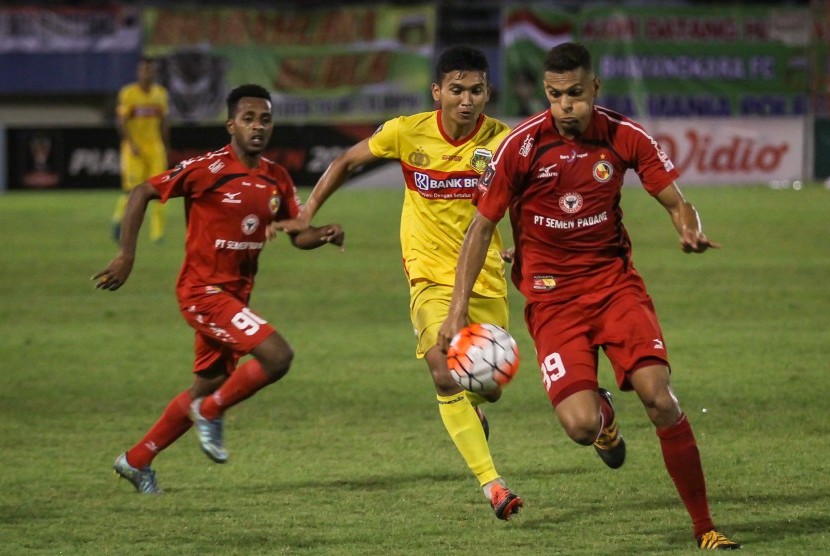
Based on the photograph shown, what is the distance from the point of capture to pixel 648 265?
16.8 m

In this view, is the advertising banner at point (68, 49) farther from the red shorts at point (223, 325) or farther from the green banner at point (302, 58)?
the red shorts at point (223, 325)

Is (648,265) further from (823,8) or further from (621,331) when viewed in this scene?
(823,8)

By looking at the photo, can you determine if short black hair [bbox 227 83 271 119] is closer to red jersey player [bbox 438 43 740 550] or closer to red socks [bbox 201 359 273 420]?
red socks [bbox 201 359 273 420]

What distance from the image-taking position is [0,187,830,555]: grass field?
20.5 feet

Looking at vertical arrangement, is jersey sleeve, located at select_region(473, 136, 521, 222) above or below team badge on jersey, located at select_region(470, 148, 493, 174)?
above

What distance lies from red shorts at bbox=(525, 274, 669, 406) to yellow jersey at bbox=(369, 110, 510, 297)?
1043 mm

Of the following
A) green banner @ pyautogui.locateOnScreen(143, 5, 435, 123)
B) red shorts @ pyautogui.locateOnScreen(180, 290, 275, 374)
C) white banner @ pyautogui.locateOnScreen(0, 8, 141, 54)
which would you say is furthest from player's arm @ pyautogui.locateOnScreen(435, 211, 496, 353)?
white banner @ pyautogui.locateOnScreen(0, 8, 141, 54)

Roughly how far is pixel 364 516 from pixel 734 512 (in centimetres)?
162

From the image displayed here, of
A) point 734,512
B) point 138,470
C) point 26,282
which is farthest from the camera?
point 26,282

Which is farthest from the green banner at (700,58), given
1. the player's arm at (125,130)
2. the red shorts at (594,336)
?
the red shorts at (594,336)

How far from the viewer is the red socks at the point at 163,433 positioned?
7.21 metres

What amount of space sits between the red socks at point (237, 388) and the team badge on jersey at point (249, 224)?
2.20 feet

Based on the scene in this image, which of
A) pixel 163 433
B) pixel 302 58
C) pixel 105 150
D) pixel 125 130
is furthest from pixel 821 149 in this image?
pixel 163 433

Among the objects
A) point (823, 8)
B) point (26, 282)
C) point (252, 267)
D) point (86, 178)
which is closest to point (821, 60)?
point (823, 8)
